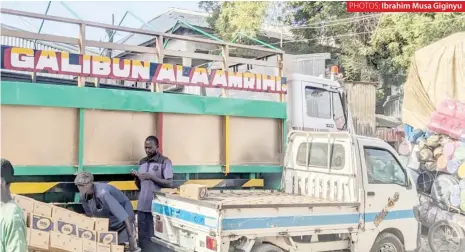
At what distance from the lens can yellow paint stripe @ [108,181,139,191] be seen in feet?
14.6

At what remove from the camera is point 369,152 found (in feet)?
15.5

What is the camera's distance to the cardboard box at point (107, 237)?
3.88 m

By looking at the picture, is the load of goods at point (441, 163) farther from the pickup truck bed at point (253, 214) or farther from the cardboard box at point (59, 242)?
the cardboard box at point (59, 242)

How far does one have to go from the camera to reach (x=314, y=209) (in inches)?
159

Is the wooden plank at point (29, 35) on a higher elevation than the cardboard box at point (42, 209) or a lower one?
higher

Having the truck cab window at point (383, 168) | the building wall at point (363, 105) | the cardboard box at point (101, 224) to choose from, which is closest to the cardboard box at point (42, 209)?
the cardboard box at point (101, 224)

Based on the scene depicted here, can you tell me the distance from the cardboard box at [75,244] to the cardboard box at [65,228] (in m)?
0.04

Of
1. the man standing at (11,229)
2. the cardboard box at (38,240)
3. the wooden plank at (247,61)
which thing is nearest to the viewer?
the man standing at (11,229)

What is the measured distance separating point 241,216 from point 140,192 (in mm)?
1332

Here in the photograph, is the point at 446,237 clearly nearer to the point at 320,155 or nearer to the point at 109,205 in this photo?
the point at 320,155

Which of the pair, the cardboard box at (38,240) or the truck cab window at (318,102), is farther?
the truck cab window at (318,102)

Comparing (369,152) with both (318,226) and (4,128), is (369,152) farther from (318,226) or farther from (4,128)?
(4,128)

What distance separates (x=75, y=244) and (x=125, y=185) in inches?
35.9

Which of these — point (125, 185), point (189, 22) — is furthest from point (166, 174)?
point (189, 22)
